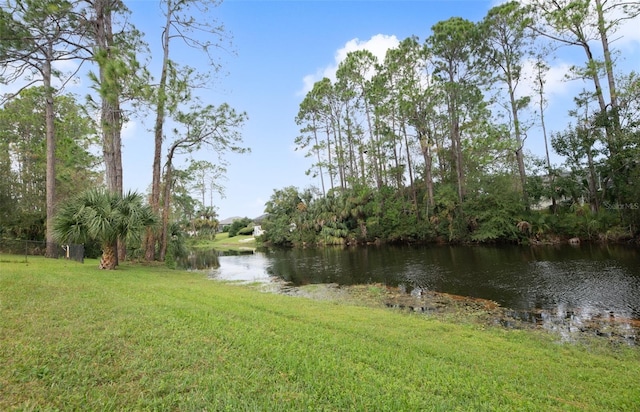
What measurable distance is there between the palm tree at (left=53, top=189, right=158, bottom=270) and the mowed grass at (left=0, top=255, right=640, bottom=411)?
6.35m

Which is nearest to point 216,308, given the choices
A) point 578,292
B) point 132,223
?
point 132,223

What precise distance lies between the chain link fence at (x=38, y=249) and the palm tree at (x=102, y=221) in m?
3.30

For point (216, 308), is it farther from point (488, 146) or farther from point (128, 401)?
point (488, 146)

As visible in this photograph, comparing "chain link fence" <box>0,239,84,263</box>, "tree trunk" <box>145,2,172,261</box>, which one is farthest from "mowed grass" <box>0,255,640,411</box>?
"tree trunk" <box>145,2,172,261</box>

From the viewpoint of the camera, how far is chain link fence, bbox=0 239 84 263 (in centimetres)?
1483

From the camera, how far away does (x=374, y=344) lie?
490cm

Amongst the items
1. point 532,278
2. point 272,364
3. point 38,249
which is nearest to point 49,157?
point 38,249

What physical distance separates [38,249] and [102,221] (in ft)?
23.7

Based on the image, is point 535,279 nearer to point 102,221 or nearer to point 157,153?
point 102,221

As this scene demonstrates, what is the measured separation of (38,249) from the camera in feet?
52.8

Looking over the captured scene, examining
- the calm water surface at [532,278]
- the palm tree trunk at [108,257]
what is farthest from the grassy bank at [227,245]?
the calm water surface at [532,278]

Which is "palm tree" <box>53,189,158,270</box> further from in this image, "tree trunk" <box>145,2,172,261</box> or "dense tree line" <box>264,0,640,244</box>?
"dense tree line" <box>264,0,640,244</box>

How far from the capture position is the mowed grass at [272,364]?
119 inches

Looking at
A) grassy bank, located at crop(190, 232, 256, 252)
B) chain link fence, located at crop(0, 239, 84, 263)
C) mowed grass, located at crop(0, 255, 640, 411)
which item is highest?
chain link fence, located at crop(0, 239, 84, 263)
